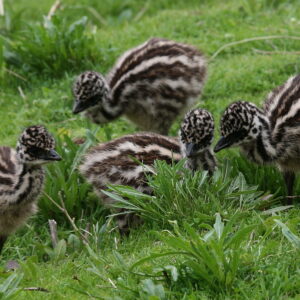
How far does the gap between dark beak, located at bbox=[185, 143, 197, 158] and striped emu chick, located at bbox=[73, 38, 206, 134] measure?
1.77m

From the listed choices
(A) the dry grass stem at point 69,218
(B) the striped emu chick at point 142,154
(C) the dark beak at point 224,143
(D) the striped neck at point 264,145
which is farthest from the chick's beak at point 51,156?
(D) the striped neck at point 264,145

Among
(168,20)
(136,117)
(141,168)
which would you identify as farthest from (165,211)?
(168,20)

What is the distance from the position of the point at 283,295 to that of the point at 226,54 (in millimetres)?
5452

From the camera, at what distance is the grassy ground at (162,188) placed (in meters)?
4.13

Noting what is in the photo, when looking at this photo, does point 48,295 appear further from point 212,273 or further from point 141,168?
point 141,168

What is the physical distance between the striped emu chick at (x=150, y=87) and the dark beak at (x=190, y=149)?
5.82 ft

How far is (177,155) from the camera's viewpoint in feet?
20.0

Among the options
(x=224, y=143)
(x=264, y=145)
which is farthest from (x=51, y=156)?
(x=264, y=145)

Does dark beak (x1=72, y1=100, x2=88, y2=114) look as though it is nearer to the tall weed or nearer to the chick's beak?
the chick's beak

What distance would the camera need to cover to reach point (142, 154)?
19.7 feet

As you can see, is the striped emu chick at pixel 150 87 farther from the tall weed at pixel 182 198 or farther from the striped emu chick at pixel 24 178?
the tall weed at pixel 182 198

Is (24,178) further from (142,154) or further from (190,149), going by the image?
(190,149)

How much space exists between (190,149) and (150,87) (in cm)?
187

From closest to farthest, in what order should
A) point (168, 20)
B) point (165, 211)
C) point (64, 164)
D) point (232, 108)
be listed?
point (165, 211) → point (232, 108) → point (64, 164) → point (168, 20)
